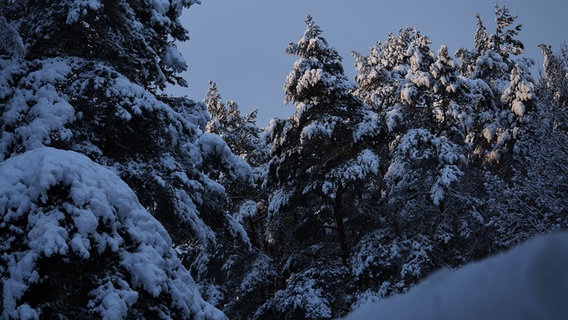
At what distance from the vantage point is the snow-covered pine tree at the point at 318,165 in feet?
46.6

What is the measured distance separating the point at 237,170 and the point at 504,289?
9067 mm

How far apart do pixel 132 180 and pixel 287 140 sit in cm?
878

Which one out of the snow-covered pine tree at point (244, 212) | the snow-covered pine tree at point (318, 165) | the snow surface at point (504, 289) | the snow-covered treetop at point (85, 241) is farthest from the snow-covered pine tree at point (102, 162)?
the snow-covered pine tree at point (244, 212)

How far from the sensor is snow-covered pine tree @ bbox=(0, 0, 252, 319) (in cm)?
371

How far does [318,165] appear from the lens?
16.0 m

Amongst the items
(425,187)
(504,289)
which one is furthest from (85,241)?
(425,187)

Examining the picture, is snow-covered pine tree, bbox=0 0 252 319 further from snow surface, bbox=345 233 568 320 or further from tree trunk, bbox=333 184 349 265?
tree trunk, bbox=333 184 349 265

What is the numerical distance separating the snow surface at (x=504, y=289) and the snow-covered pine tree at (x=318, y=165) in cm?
1321

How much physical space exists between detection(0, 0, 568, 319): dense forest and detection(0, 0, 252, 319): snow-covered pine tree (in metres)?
0.02

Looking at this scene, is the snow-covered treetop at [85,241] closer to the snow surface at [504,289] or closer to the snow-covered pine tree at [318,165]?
the snow surface at [504,289]

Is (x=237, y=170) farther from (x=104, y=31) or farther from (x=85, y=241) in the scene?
(x=85, y=241)

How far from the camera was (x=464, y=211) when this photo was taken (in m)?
15.4

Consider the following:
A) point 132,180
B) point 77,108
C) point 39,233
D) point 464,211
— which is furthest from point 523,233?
point 39,233

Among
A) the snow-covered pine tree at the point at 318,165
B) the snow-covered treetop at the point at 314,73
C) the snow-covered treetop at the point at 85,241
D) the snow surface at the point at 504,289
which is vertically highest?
the snow-covered treetop at the point at 314,73
